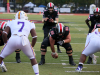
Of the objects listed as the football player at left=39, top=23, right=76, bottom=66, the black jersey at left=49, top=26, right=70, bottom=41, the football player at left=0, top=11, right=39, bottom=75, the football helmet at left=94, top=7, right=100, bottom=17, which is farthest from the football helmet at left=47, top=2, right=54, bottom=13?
the football player at left=0, top=11, right=39, bottom=75

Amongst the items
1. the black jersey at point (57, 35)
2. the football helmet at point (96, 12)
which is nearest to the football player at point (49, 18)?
the football helmet at point (96, 12)

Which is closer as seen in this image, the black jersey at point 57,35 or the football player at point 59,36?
the football player at point 59,36

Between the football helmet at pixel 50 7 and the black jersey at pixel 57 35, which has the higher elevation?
the football helmet at pixel 50 7

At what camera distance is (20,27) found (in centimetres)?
512

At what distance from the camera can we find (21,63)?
267 inches

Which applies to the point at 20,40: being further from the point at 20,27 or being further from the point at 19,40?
the point at 20,27

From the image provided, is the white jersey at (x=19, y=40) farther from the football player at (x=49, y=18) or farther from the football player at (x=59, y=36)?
the football player at (x=49, y=18)

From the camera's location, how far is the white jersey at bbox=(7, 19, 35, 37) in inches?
200

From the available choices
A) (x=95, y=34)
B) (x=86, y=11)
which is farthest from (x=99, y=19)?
(x=86, y=11)

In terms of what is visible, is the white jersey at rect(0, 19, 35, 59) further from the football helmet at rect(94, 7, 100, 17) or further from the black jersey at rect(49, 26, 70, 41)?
the football helmet at rect(94, 7, 100, 17)

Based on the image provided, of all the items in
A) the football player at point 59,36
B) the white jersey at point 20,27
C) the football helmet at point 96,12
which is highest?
the football helmet at point 96,12

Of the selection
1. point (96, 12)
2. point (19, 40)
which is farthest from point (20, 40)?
point (96, 12)

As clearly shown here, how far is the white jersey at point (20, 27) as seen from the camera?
200 inches

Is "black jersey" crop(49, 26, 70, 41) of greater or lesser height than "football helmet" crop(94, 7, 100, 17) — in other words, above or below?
below
